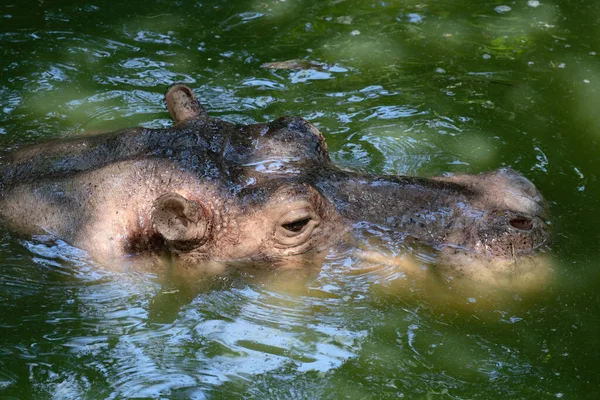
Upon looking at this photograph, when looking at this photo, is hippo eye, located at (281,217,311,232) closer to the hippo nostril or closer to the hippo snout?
the hippo snout

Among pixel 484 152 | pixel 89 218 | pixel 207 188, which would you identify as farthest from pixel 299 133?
pixel 484 152

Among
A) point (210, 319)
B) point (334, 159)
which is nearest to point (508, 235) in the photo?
point (210, 319)

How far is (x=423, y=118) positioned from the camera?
837cm

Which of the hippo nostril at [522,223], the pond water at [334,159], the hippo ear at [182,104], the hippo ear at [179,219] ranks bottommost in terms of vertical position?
the pond water at [334,159]

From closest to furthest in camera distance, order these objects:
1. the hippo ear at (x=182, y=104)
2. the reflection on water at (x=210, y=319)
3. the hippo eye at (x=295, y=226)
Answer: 1. the reflection on water at (x=210, y=319)
2. the hippo eye at (x=295, y=226)
3. the hippo ear at (x=182, y=104)

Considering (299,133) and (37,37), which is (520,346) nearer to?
(299,133)

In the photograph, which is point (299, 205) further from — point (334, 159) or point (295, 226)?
point (334, 159)

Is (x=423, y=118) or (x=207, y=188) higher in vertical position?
(x=207, y=188)

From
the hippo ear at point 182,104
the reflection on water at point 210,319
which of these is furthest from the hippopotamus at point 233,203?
the hippo ear at point 182,104

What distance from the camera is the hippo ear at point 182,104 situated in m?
6.47

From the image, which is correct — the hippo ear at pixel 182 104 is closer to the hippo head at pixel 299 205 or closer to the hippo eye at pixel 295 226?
the hippo head at pixel 299 205

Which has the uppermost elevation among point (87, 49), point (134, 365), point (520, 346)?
point (87, 49)

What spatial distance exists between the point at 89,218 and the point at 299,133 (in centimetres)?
165

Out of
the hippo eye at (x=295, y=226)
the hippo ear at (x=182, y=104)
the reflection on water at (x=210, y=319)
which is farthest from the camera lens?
the hippo ear at (x=182, y=104)
